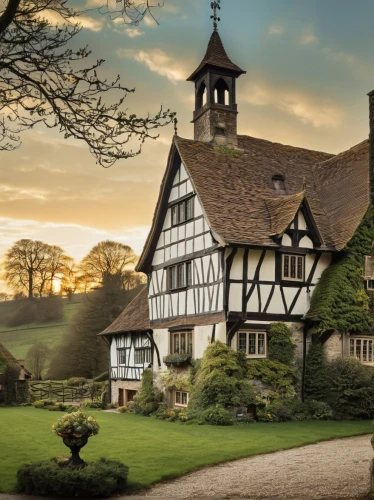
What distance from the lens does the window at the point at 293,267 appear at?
80.0 ft

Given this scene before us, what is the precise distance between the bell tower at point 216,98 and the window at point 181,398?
38.7 feet

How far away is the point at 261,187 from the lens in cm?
2716

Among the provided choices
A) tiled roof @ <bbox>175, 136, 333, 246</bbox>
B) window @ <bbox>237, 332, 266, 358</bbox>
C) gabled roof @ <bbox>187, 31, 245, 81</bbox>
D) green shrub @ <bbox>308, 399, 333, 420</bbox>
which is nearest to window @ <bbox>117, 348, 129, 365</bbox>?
window @ <bbox>237, 332, 266, 358</bbox>

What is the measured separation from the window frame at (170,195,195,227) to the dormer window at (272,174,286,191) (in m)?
4.12

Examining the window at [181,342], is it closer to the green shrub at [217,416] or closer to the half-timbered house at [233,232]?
the half-timbered house at [233,232]

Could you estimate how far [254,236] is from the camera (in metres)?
23.7

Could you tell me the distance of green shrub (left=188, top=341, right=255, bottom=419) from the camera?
22.0 metres

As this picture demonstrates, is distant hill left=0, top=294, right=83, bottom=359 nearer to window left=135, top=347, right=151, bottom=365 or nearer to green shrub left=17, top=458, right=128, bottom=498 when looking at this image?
window left=135, top=347, right=151, bottom=365

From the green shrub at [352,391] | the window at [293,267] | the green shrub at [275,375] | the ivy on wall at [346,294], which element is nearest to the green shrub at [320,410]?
the green shrub at [352,391]

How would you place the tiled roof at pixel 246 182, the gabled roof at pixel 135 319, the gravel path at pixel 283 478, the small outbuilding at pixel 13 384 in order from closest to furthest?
the gravel path at pixel 283 478
the tiled roof at pixel 246 182
the gabled roof at pixel 135 319
the small outbuilding at pixel 13 384

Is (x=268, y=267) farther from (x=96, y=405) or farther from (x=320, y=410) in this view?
(x=96, y=405)

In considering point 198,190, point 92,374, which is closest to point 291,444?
point 198,190

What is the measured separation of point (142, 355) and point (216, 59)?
15.3m

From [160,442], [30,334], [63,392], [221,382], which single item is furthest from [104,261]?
[160,442]
